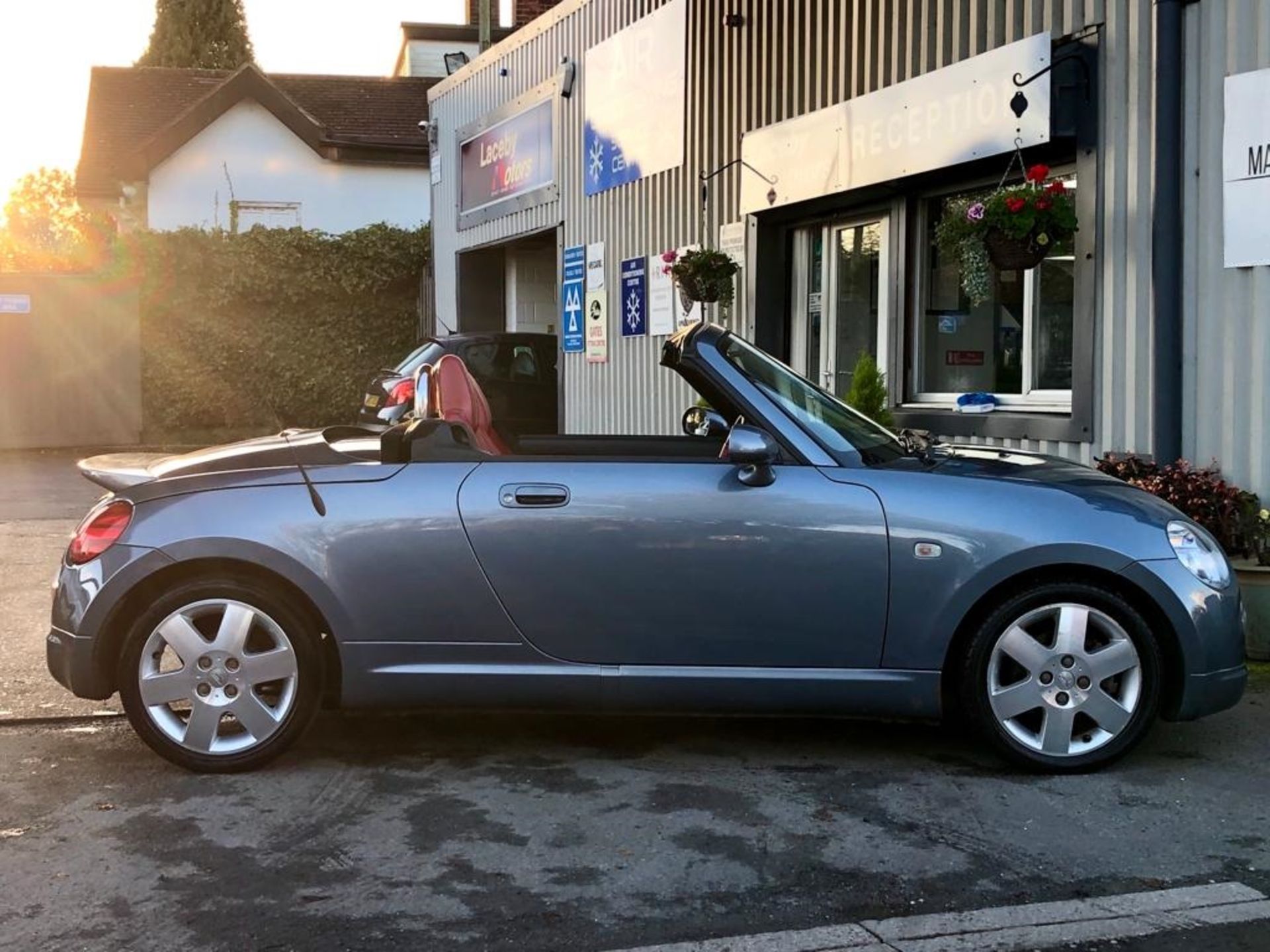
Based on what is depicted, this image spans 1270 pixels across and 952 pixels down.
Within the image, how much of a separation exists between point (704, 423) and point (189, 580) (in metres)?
2.44

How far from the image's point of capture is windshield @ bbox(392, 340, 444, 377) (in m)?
12.2

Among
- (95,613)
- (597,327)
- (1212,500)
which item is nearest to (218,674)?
(95,613)

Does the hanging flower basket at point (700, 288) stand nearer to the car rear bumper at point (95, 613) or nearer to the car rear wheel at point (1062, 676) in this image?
the car rear wheel at point (1062, 676)

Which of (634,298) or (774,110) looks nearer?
(774,110)

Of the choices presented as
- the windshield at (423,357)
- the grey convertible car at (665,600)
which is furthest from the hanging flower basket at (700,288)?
the grey convertible car at (665,600)

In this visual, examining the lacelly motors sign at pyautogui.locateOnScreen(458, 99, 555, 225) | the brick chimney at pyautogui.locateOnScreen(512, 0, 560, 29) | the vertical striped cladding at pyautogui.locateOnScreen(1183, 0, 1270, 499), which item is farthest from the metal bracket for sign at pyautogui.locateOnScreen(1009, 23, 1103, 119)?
the brick chimney at pyautogui.locateOnScreen(512, 0, 560, 29)

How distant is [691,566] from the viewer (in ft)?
15.4

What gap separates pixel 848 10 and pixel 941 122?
1495 millimetres

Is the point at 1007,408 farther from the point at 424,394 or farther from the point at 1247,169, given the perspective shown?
the point at 424,394

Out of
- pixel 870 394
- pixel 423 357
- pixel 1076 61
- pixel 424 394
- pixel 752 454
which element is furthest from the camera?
pixel 423 357

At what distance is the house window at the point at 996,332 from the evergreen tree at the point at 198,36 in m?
43.9

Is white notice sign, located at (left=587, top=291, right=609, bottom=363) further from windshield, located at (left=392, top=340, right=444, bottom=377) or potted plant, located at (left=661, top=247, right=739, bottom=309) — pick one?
potted plant, located at (left=661, top=247, right=739, bottom=309)

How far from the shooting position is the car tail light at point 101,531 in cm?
481

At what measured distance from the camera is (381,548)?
473cm
